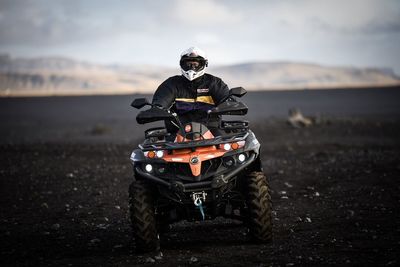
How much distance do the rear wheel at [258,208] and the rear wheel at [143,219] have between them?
1.28 metres

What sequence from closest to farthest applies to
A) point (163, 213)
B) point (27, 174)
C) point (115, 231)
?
point (163, 213), point (115, 231), point (27, 174)

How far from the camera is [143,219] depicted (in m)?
8.82

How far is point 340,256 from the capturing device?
820cm

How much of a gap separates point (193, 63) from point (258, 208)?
2.45 m

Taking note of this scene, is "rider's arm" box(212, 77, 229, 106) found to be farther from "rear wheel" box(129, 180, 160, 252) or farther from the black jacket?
"rear wheel" box(129, 180, 160, 252)

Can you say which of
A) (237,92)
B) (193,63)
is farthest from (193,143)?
(193,63)

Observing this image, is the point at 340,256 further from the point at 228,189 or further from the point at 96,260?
the point at 96,260

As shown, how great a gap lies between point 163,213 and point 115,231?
2070 millimetres

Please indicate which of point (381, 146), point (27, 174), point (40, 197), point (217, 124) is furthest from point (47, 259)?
point (381, 146)

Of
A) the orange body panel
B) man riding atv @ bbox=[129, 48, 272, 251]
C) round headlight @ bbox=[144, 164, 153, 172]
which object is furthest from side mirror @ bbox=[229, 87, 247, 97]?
round headlight @ bbox=[144, 164, 153, 172]

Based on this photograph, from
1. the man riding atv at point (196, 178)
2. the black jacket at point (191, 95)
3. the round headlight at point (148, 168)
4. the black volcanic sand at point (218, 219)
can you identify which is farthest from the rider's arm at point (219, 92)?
the black volcanic sand at point (218, 219)

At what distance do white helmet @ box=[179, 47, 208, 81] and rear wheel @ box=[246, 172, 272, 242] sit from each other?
6.14ft

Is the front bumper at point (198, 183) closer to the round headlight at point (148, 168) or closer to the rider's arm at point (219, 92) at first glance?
the round headlight at point (148, 168)

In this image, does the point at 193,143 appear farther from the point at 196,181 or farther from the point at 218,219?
the point at 218,219
